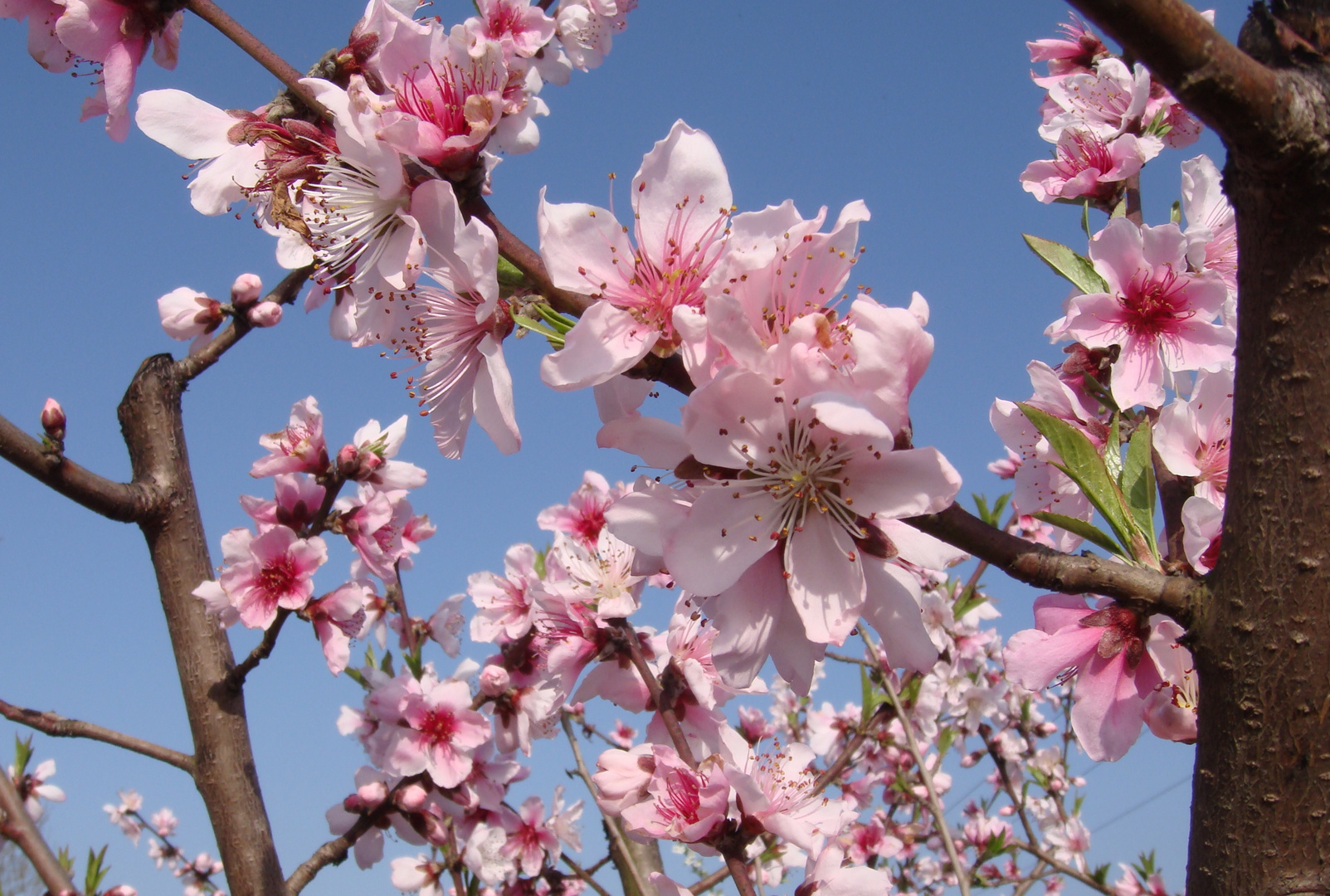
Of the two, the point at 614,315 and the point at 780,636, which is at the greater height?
the point at 614,315

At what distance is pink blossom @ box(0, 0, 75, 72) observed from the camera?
5.20ft

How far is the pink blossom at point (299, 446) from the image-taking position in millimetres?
3102

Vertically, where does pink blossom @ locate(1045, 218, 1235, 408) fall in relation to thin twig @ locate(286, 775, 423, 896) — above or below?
above

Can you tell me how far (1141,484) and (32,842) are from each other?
3410mm

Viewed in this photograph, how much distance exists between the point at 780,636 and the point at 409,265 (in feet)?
2.32

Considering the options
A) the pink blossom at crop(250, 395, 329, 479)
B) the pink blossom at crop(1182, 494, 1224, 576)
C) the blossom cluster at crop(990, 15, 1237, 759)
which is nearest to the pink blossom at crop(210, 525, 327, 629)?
the pink blossom at crop(250, 395, 329, 479)

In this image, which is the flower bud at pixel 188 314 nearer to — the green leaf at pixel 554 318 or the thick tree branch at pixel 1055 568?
the green leaf at pixel 554 318

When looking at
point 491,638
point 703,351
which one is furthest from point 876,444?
point 491,638

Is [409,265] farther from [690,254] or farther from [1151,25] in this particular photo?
[1151,25]

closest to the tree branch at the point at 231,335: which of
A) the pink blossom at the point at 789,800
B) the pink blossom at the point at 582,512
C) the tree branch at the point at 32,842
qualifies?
the pink blossom at the point at 582,512

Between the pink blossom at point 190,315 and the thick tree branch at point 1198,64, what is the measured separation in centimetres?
280

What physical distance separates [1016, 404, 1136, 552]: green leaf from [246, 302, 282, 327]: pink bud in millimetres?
2292

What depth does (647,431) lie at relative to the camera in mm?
1065

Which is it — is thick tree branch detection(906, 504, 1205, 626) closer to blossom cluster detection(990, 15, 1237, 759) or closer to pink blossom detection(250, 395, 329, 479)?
blossom cluster detection(990, 15, 1237, 759)
